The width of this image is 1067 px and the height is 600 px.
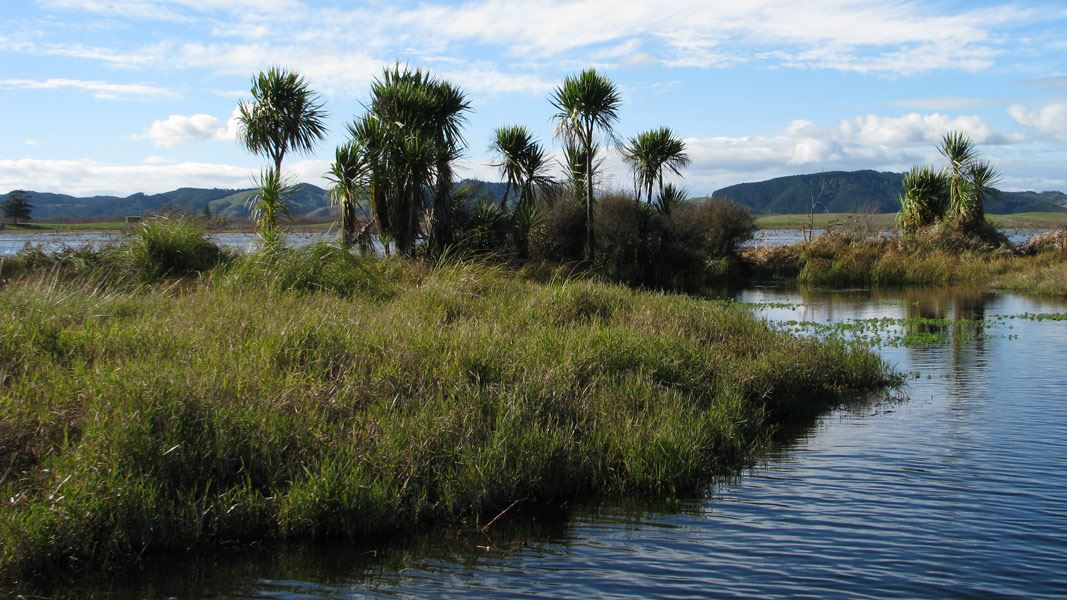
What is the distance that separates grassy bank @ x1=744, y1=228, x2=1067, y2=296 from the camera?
117 ft

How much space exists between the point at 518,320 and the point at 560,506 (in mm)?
5163

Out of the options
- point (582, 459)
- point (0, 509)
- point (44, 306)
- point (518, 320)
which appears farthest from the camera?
point (518, 320)

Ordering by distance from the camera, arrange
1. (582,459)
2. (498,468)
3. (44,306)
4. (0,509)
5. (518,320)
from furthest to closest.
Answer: (518,320), (44,306), (582,459), (498,468), (0,509)

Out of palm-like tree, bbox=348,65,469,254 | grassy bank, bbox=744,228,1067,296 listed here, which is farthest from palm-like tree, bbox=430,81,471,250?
grassy bank, bbox=744,228,1067,296

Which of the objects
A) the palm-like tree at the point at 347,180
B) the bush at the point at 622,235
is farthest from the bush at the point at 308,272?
the bush at the point at 622,235

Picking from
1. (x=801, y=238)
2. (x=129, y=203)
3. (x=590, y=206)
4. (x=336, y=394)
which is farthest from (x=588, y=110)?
(x=129, y=203)

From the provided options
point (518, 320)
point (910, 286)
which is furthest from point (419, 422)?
point (910, 286)

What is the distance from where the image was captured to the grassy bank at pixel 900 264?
35750 millimetres

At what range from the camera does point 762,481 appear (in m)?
8.73

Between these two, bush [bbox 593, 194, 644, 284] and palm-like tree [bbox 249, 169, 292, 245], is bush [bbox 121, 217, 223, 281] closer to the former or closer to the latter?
palm-like tree [bbox 249, 169, 292, 245]

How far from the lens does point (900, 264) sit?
3766cm

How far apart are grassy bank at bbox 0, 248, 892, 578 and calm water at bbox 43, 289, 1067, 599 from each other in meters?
0.38

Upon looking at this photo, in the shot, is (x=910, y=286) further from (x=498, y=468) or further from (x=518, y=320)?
(x=498, y=468)

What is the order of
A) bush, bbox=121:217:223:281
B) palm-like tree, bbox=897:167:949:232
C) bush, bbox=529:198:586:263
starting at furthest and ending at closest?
palm-like tree, bbox=897:167:949:232
bush, bbox=529:198:586:263
bush, bbox=121:217:223:281
